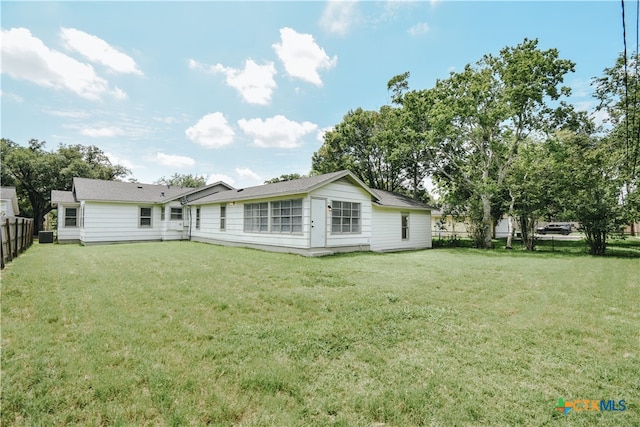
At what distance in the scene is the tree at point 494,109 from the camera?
597 inches

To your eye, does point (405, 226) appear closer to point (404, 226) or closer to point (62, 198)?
point (404, 226)

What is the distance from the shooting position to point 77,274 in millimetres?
7148

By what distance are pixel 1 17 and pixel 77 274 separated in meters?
5.60

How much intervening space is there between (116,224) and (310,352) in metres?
18.2

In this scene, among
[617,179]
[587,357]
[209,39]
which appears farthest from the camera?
[617,179]

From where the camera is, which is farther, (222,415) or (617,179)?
(617,179)

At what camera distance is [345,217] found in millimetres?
13070

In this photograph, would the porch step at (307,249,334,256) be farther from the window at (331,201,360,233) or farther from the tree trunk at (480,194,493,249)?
the tree trunk at (480,194,493,249)

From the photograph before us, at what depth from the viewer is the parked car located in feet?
102

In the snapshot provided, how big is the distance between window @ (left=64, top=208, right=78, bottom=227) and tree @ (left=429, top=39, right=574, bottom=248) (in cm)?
2226

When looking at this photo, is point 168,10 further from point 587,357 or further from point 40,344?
point 587,357

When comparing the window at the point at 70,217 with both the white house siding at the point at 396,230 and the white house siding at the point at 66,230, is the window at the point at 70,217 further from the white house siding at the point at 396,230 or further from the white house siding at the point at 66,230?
the white house siding at the point at 396,230

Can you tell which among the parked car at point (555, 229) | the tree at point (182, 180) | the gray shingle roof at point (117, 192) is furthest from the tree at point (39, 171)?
the parked car at point (555, 229)

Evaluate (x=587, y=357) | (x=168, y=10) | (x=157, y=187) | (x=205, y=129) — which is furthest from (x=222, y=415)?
(x=205, y=129)
